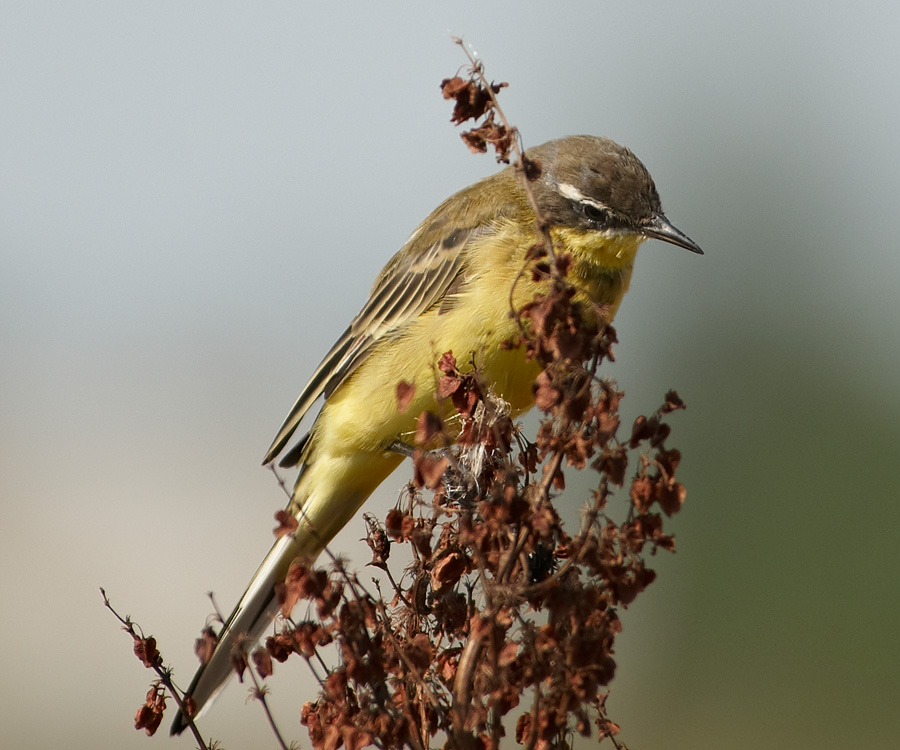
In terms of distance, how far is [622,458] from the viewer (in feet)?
9.29

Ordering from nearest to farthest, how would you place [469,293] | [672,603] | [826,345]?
[469,293] → [672,603] → [826,345]

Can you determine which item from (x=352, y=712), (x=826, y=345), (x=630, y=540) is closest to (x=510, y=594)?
(x=630, y=540)

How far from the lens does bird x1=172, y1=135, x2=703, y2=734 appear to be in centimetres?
532

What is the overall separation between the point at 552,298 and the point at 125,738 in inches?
542

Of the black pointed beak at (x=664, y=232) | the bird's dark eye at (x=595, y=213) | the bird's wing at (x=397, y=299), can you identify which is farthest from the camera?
the bird's wing at (x=397, y=299)

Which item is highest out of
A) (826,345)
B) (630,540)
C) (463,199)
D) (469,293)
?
(826,345)

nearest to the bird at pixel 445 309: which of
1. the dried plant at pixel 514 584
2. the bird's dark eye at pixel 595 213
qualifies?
the bird's dark eye at pixel 595 213

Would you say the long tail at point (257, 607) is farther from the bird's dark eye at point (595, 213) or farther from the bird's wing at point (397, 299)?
the bird's dark eye at point (595, 213)

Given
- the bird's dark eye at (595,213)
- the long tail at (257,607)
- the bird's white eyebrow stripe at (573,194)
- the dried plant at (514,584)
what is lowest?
the dried plant at (514,584)

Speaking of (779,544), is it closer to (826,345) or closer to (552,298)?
(826,345)

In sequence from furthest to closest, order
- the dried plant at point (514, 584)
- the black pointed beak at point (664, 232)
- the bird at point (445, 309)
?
1. the black pointed beak at point (664, 232)
2. the bird at point (445, 309)
3. the dried plant at point (514, 584)

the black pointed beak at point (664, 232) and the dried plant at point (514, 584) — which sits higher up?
the black pointed beak at point (664, 232)

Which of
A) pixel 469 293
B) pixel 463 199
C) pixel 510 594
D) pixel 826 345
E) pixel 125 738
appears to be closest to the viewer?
pixel 510 594

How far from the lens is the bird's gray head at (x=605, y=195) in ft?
18.2
